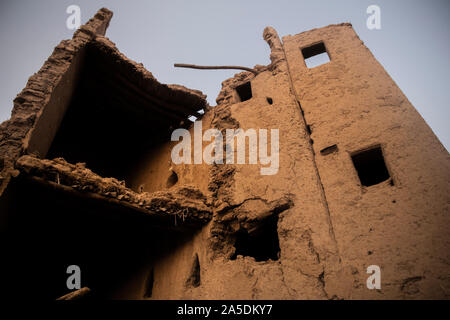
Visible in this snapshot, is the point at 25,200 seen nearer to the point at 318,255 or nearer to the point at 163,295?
the point at 163,295

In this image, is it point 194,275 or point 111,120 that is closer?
point 194,275

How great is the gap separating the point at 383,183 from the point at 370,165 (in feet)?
3.73

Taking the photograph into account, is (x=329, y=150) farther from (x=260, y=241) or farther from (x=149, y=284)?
(x=149, y=284)

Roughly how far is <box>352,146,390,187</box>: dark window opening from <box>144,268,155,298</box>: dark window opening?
522 centimetres

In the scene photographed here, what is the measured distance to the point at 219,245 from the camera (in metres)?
6.26

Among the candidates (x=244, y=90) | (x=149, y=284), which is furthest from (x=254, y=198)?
(x=244, y=90)

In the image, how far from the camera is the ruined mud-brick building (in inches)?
191

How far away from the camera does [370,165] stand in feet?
21.4

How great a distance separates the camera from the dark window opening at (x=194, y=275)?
19.6 ft

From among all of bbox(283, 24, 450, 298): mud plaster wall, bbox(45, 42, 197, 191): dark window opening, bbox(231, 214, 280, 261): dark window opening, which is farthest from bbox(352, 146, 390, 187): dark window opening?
bbox(45, 42, 197, 191): dark window opening

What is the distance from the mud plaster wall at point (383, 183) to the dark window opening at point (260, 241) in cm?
142

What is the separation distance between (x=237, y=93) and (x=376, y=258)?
6347 millimetres
